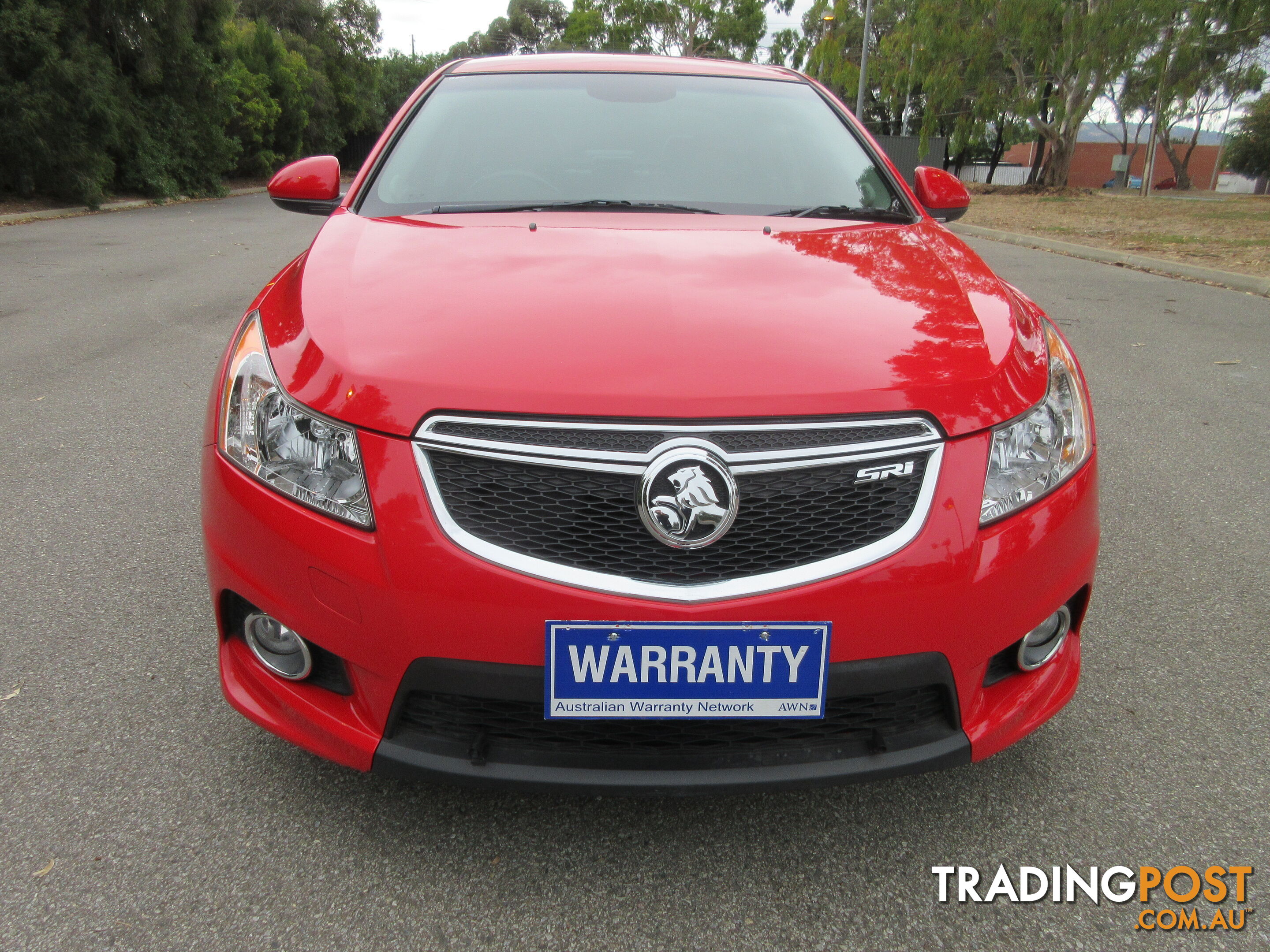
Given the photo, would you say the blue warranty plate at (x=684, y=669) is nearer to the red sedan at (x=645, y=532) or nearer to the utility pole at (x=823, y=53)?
the red sedan at (x=645, y=532)

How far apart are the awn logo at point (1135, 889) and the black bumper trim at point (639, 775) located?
28 centimetres

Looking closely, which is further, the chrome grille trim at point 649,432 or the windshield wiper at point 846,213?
the windshield wiper at point 846,213

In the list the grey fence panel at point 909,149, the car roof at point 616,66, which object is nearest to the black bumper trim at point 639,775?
the car roof at point 616,66

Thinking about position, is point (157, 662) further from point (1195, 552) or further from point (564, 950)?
point (1195, 552)

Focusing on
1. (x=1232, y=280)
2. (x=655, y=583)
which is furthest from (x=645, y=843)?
(x=1232, y=280)

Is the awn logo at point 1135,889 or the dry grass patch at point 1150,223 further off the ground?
the awn logo at point 1135,889

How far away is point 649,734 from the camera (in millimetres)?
1462

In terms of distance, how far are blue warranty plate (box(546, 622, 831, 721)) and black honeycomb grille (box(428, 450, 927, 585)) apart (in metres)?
0.09

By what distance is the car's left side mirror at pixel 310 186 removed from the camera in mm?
2680

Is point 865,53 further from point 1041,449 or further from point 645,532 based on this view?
point 645,532

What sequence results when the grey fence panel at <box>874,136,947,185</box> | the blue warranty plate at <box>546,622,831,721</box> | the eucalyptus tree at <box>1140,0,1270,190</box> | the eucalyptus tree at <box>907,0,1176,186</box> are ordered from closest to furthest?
1. the blue warranty plate at <box>546,622,831,721</box>
2. the eucalyptus tree at <box>1140,0,1270,190</box>
3. the eucalyptus tree at <box>907,0,1176,186</box>
4. the grey fence panel at <box>874,136,947,185</box>

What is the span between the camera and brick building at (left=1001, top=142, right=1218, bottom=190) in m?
59.1

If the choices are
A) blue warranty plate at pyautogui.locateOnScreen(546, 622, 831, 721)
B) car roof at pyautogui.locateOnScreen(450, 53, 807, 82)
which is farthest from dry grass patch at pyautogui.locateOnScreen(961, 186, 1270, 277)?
blue warranty plate at pyautogui.locateOnScreen(546, 622, 831, 721)

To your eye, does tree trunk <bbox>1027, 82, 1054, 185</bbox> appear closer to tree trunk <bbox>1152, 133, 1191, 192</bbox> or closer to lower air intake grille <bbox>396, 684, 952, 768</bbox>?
tree trunk <bbox>1152, 133, 1191, 192</bbox>
